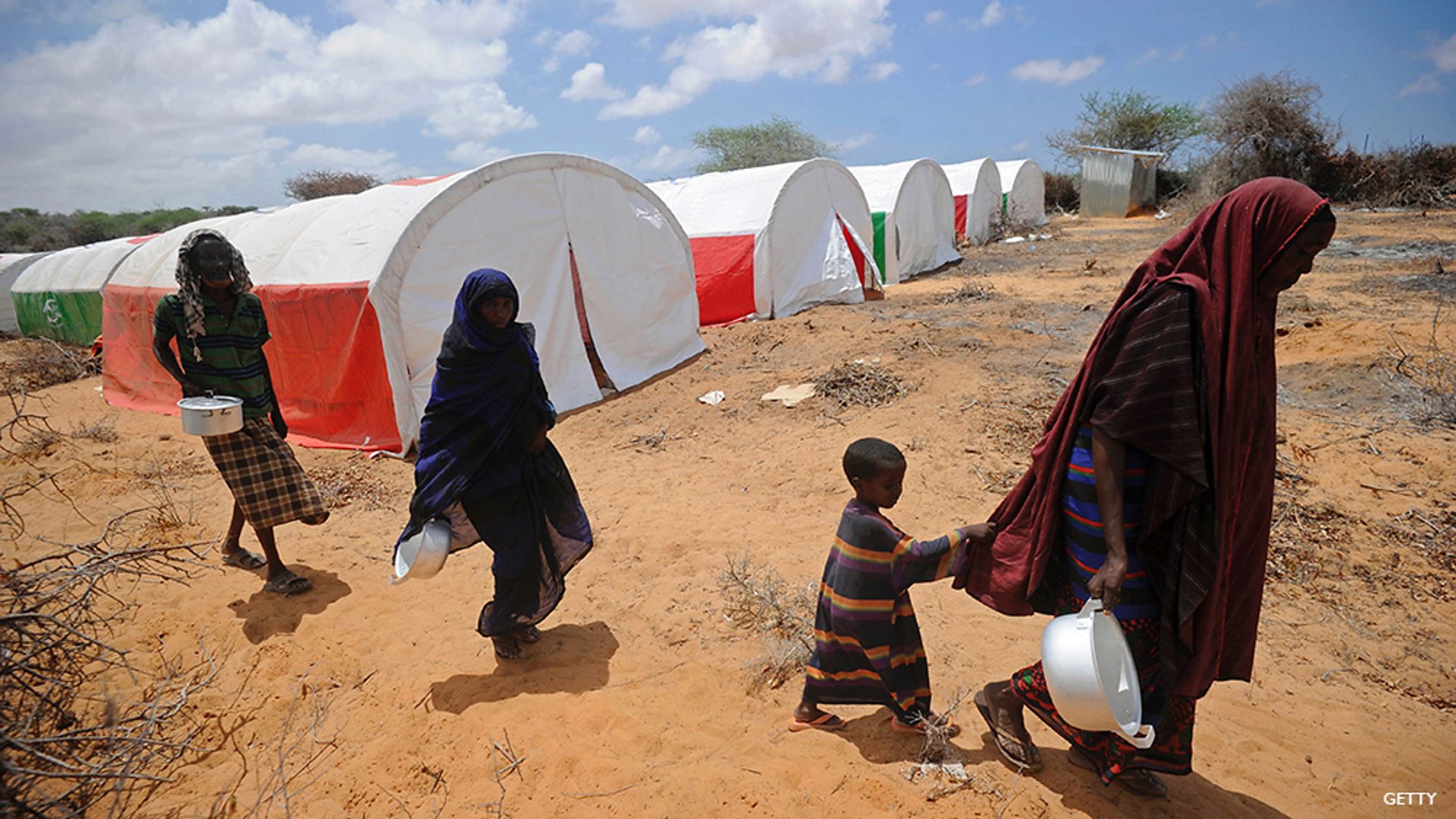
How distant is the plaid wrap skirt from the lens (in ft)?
11.3

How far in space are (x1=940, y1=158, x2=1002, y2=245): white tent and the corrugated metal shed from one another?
554cm

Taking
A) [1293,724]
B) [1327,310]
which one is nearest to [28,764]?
[1293,724]

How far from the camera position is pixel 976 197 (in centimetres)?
1914

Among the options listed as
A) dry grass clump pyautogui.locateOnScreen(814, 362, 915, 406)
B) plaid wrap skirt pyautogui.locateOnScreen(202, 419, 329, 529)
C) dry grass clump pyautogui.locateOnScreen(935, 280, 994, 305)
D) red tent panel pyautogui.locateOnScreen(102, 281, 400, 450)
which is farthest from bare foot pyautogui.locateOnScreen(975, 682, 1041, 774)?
dry grass clump pyautogui.locateOnScreen(935, 280, 994, 305)

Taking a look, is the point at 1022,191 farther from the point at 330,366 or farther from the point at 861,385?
the point at 330,366

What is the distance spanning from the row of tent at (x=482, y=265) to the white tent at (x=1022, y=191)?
11.2 metres

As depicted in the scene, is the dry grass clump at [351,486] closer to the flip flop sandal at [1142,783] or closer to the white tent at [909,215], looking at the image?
the flip flop sandal at [1142,783]

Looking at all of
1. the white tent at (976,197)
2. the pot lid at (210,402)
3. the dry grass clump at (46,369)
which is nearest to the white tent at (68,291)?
the dry grass clump at (46,369)

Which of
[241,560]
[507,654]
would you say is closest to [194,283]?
[241,560]

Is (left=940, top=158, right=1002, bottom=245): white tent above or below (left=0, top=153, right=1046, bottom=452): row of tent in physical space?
above

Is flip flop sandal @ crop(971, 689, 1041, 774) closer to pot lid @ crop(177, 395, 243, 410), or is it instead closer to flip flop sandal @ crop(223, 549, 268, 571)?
pot lid @ crop(177, 395, 243, 410)

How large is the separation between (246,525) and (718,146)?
36.1 meters

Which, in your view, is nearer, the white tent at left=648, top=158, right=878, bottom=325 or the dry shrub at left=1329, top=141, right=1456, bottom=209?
the white tent at left=648, top=158, right=878, bottom=325

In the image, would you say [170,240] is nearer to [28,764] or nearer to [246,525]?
[246,525]
